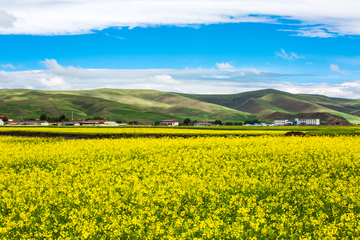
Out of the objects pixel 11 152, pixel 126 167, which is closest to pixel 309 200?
pixel 126 167

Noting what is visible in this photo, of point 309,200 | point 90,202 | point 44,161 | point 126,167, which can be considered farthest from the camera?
point 44,161

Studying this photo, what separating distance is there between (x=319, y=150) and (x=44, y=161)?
18.8m

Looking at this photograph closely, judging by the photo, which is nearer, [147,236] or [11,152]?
[147,236]

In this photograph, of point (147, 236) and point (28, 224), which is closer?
point (147, 236)

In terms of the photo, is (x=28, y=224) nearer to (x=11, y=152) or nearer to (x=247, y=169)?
(x=247, y=169)

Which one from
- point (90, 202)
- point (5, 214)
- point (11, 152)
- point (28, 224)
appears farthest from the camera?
point (11, 152)

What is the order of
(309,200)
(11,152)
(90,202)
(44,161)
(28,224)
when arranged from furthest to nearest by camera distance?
(11,152) → (44,161) → (309,200) → (90,202) → (28,224)

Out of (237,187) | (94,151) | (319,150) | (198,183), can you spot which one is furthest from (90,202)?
(319,150)

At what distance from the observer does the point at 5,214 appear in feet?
33.1

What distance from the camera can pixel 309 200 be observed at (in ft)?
35.5

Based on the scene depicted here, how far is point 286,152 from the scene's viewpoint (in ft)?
68.8

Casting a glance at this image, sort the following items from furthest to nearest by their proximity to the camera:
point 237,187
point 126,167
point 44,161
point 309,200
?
point 44,161
point 126,167
point 237,187
point 309,200

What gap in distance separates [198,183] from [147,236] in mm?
4821

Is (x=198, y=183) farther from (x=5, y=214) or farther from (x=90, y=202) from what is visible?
(x=5, y=214)
